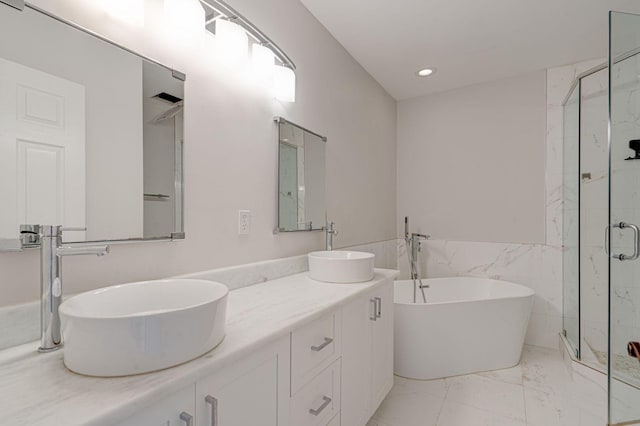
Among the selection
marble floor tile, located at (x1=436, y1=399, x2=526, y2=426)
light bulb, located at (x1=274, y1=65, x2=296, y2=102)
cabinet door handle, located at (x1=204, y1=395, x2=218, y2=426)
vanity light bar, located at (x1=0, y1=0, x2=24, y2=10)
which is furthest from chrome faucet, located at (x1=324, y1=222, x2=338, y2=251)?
vanity light bar, located at (x1=0, y1=0, x2=24, y2=10)

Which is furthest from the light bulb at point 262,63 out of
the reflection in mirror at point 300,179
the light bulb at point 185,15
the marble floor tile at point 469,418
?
the marble floor tile at point 469,418

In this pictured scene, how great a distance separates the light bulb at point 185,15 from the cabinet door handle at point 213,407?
1.19 m

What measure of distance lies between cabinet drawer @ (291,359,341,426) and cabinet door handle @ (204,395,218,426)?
0.36 metres

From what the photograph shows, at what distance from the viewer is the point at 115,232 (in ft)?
3.28

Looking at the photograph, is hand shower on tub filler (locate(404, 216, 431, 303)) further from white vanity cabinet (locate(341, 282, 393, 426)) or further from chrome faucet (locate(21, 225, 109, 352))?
chrome faucet (locate(21, 225, 109, 352))

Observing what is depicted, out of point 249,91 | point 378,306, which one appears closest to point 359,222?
point 378,306

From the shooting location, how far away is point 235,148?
144 cm

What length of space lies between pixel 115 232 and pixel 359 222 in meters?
1.88

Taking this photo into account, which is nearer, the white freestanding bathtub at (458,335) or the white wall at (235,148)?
the white wall at (235,148)

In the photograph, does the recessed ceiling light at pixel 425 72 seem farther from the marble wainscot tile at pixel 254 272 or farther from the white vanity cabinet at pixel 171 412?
the white vanity cabinet at pixel 171 412

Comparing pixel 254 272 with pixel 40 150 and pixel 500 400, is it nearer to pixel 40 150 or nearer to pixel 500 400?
pixel 40 150

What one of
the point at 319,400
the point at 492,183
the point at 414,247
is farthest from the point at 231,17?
the point at 492,183

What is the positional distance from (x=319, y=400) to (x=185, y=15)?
4.86 ft

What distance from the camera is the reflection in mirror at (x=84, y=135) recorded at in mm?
785
